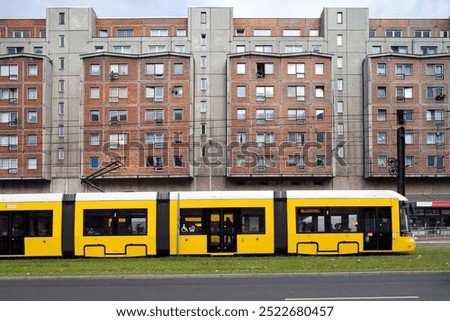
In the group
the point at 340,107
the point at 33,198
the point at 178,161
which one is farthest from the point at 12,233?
the point at 340,107

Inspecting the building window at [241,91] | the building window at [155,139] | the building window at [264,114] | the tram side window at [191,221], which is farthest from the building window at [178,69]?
the tram side window at [191,221]

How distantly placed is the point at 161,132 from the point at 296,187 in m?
14.4

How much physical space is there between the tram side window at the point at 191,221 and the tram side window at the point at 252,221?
1909mm

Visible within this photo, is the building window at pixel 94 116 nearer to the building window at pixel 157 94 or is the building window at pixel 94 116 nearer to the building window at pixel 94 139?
the building window at pixel 94 139

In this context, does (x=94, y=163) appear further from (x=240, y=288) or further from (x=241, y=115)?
(x=240, y=288)

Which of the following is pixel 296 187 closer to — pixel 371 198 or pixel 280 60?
pixel 280 60

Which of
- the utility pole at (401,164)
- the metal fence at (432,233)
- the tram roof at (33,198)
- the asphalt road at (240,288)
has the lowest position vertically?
the metal fence at (432,233)

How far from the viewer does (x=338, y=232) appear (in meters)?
28.0

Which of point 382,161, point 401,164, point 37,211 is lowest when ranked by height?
point 37,211

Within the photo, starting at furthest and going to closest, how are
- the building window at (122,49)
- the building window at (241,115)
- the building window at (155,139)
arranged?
the building window at (122,49) → the building window at (241,115) → the building window at (155,139)

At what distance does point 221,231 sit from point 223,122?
36427 millimetres

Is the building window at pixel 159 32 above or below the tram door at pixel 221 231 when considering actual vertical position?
above

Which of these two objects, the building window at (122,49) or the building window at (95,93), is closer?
the building window at (95,93)

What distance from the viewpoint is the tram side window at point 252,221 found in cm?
2795
